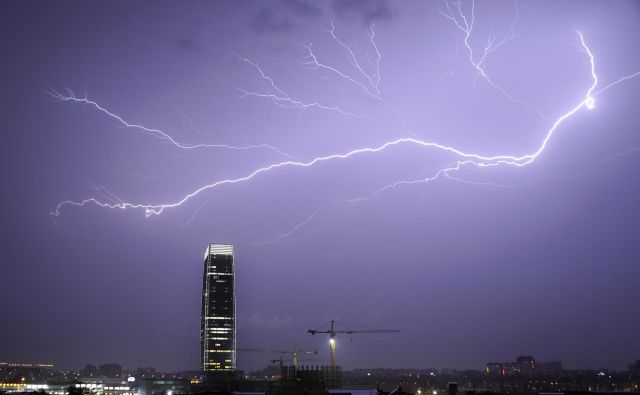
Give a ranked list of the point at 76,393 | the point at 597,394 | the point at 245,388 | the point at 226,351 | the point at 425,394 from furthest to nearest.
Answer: the point at 226,351 < the point at 425,394 < the point at 245,388 < the point at 76,393 < the point at 597,394

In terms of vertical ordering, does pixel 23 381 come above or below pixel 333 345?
below

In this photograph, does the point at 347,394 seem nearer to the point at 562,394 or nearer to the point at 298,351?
the point at 562,394

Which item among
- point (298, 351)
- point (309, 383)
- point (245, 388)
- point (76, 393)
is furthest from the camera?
point (298, 351)

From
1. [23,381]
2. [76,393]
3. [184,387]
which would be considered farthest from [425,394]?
[23,381]

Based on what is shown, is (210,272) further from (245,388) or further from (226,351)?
(245,388)

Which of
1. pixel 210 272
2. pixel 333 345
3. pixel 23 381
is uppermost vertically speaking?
pixel 210 272

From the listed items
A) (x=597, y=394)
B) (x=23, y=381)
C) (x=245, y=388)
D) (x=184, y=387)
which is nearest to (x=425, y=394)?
(x=245, y=388)

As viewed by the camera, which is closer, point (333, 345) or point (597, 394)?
point (597, 394)
